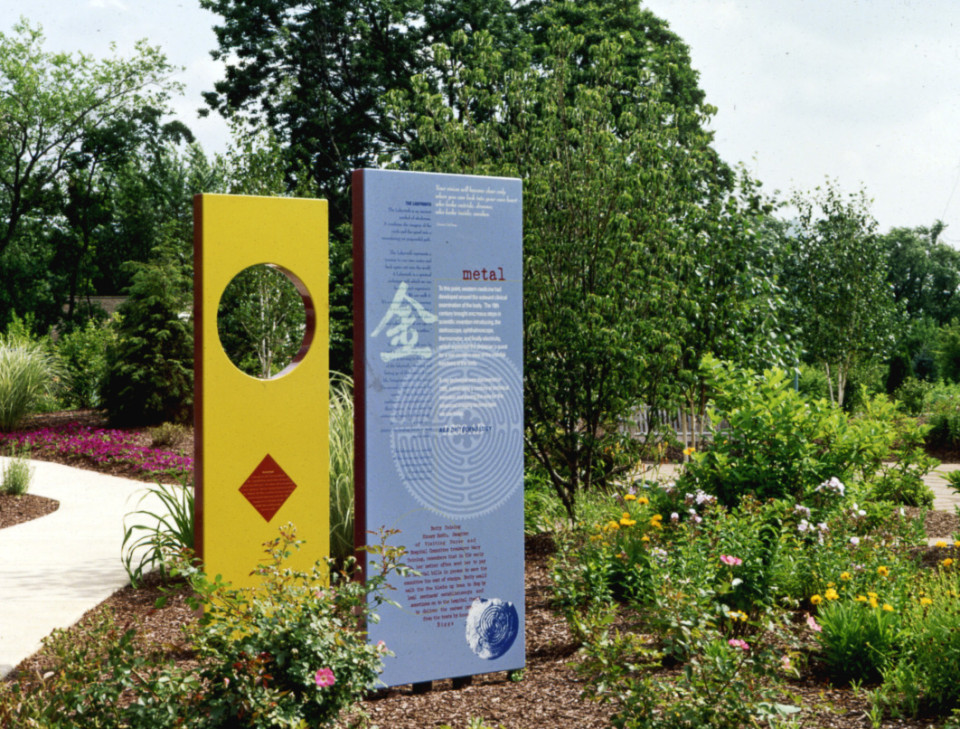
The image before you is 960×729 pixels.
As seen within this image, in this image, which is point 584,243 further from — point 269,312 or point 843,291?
point 843,291

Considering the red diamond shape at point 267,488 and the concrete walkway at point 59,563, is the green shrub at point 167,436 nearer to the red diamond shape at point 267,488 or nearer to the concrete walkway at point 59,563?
the concrete walkway at point 59,563

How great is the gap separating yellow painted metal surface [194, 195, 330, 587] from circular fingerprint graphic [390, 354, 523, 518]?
1027mm

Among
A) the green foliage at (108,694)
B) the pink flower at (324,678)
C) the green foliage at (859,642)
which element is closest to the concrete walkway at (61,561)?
the green foliage at (108,694)

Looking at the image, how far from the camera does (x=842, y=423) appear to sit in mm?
6203

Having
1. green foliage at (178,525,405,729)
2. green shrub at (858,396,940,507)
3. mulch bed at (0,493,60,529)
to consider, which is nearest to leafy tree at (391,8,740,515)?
green shrub at (858,396,940,507)

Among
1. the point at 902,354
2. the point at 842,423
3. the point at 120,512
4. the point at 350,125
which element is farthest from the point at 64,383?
the point at 902,354

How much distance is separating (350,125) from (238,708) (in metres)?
18.5

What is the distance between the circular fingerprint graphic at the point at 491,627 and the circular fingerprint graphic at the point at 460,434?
0.45 m

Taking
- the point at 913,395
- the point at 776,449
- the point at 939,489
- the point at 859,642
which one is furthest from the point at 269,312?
the point at 913,395

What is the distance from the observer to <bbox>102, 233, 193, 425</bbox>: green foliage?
15.9 metres

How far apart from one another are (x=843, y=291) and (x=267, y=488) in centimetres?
1778

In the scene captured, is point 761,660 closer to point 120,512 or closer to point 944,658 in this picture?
point 944,658

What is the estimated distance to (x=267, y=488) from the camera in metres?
4.68

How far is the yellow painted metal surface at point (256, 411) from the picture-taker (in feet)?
14.9
